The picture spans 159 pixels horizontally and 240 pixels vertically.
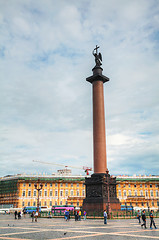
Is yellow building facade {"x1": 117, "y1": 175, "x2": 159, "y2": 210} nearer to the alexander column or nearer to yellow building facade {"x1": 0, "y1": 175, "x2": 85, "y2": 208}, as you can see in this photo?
yellow building facade {"x1": 0, "y1": 175, "x2": 85, "y2": 208}

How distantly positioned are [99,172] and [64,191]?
6243 centimetres

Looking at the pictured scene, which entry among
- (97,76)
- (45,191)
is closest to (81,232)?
(97,76)

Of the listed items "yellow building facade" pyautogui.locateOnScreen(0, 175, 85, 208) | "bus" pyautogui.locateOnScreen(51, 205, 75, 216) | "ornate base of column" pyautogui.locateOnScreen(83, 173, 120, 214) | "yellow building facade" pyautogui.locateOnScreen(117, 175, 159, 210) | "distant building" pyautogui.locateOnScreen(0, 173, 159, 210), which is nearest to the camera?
"ornate base of column" pyautogui.locateOnScreen(83, 173, 120, 214)

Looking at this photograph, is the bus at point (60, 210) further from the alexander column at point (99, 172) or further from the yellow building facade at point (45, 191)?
the yellow building facade at point (45, 191)

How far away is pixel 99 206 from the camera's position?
39938 millimetres

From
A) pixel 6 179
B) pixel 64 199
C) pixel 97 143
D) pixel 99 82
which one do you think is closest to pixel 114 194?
pixel 97 143

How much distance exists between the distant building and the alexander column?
58522mm

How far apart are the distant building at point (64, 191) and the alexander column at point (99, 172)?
192ft

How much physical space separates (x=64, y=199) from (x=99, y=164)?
61556mm

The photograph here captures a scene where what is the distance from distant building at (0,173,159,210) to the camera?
97.6 m

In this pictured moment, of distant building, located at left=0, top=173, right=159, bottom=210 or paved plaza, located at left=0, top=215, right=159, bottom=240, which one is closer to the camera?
paved plaza, located at left=0, top=215, right=159, bottom=240

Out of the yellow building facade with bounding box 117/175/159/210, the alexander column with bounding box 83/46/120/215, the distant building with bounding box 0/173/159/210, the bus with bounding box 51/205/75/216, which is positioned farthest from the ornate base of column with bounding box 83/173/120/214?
the yellow building facade with bounding box 117/175/159/210

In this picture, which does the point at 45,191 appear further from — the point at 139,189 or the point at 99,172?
the point at 99,172

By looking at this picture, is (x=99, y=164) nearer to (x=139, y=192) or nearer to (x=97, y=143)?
(x=97, y=143)
